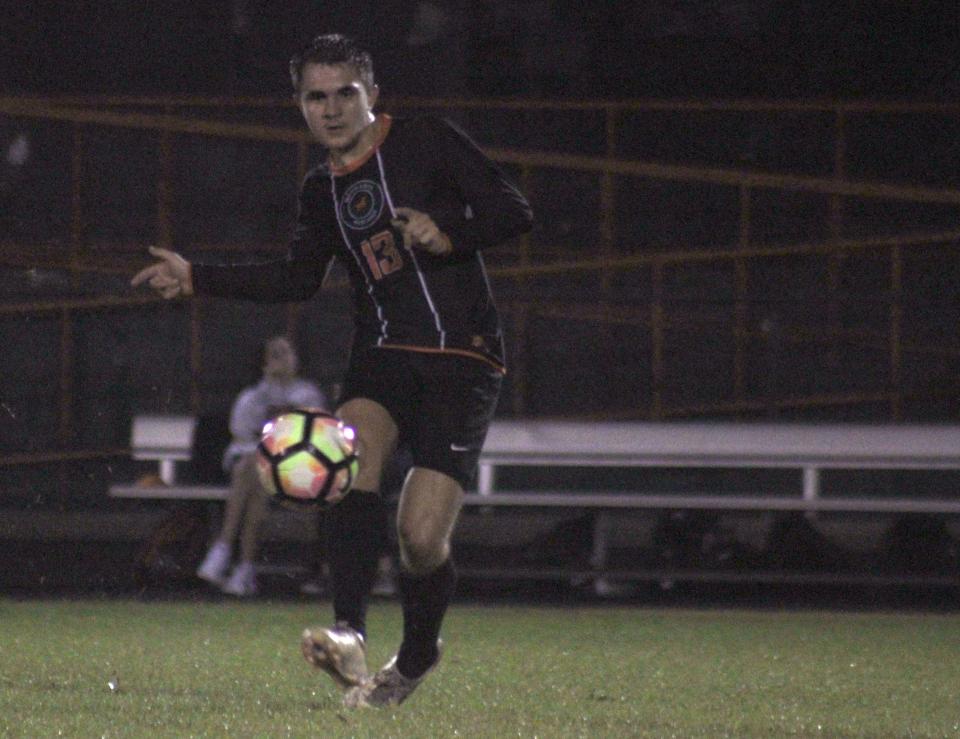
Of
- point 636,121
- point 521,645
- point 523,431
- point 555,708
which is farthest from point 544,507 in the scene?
point 636,121

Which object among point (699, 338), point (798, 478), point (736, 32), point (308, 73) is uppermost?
point (736, 32)

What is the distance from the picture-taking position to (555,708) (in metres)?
4.89

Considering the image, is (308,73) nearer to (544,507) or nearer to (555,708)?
(555,708)

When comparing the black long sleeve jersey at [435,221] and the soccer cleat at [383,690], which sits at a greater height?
the black long sleeve jersey at [435,221]

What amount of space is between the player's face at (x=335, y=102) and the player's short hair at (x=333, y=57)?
2cm

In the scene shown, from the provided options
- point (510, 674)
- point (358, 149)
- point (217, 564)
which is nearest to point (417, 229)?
point (358, 149)

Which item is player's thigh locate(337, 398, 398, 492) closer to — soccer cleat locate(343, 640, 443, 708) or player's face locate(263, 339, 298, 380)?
soccer cleat locate(343, 640, 443, 708)

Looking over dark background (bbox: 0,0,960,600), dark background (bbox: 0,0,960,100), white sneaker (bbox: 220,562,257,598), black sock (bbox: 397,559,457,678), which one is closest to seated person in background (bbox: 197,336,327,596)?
white sneaker (bbox: 220,562,257,598)

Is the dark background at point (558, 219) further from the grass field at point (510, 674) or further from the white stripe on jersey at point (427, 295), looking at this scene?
the white stripe on jersey at point (427, 295)

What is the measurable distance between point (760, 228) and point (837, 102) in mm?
2007

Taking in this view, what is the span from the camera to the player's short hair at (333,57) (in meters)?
4.62

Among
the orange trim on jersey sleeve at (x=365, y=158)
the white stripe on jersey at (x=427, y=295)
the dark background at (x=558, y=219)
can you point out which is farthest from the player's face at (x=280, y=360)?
the white stripe on jersey at (x=427, y=295)

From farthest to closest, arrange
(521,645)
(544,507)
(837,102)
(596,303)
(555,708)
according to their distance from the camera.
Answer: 1. (837,102)
2. (596,303)
3. (544,507)
4. (521,645)
5. (555,708)

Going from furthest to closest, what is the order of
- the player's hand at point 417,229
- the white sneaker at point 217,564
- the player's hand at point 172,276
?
the white sneaker at point 217,564, the player's hand at point 172,276, the player's hand at point 417,229
